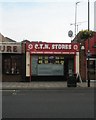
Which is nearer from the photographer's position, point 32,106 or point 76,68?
point 32,106

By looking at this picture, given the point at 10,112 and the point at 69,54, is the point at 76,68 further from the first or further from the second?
the point at 10,112

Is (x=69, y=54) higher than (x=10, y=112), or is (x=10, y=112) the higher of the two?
(x=69, y=54)

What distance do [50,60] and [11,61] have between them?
384 cm

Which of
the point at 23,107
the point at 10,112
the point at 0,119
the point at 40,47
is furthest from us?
the point at 40,47

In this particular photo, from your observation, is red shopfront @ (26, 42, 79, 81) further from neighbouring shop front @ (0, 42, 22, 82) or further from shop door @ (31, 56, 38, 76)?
neighbouring shop front @ (0, 42, 22, 82)

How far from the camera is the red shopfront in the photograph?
1485 inches

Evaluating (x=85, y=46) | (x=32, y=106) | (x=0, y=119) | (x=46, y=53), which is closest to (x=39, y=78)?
(x=46, y=53)

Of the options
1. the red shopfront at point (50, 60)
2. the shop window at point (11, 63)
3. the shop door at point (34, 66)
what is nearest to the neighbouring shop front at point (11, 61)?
the shop window at point (11, 63)

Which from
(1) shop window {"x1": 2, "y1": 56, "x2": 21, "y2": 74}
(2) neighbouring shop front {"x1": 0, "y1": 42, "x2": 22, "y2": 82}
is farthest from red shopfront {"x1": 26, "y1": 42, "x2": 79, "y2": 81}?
(1) shop window {"x1": 2, "y1": 56, "x2": 21, "y2": 74}

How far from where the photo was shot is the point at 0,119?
12.3 meters

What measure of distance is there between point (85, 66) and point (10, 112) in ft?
80.8

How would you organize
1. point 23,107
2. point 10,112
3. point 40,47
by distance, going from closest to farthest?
point 10,112, point 23,107, point 40,47

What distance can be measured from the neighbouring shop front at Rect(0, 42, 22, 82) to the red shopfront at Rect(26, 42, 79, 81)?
3.15 feet

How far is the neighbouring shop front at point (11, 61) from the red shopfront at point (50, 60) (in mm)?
961
